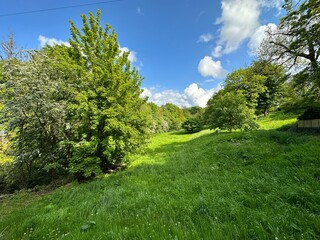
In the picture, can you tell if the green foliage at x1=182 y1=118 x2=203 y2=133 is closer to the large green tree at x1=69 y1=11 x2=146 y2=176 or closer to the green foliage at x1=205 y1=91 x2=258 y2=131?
the green foliage at x1=205 y1=91 x2=258 y2=131

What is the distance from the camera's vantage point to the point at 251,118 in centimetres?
1348

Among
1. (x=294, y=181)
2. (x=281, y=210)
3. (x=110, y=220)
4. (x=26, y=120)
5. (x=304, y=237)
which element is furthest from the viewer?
(x=26, y=120)

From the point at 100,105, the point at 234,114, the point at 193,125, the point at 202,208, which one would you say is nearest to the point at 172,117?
the point at 193,125

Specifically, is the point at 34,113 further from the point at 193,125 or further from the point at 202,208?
the point at 193,125

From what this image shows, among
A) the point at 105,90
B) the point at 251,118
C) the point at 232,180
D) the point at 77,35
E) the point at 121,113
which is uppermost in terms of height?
the point at 77,35

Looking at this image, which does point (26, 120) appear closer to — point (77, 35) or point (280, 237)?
point (77, 35)

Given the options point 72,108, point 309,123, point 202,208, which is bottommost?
point 202,208

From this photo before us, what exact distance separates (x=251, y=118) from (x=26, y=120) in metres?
13.5

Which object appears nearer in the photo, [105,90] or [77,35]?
[105,90]

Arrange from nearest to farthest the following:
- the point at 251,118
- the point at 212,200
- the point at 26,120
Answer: the point at 212,200
the point at 26,120
the point at 251,118

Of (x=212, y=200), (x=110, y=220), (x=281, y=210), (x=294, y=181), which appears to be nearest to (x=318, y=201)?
(x=281, y=210)

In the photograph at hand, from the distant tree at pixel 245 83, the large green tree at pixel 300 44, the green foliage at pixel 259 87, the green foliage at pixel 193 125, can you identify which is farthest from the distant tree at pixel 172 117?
the large green tree at pixel 300 44

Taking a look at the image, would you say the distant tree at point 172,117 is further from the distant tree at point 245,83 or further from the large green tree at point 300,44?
the large green tree at point 300,44

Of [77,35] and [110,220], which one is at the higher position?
[77,35]
